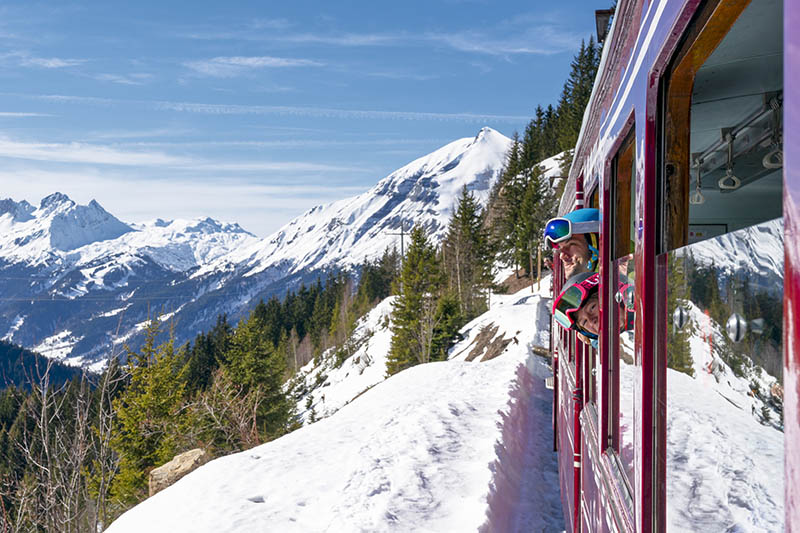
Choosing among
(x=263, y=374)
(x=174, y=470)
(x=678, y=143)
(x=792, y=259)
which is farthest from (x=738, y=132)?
(x=263, y=374)

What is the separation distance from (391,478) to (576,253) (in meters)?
4.10

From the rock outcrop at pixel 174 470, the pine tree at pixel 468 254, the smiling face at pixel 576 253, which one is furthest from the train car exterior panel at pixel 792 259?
the pine tree at pixel 468 254

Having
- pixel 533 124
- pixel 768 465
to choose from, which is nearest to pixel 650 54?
pixel 768 465

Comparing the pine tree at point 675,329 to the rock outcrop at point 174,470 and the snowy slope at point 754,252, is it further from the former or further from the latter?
the rock outcrop at point 174,470

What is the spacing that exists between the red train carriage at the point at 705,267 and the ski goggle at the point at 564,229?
0.71 metres

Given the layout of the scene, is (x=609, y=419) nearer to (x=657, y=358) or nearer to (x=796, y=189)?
(x=657, y=358)

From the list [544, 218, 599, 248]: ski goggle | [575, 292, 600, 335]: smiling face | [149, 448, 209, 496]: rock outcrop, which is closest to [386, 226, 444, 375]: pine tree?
[149, 448, 209, 496]: rock outcrop

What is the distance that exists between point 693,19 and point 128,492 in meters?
33.0

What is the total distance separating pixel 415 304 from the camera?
42062 millimetres

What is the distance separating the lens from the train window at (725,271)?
0.95 m

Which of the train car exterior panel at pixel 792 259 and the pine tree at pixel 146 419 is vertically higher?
the train car exterior panel at pixel 792 259

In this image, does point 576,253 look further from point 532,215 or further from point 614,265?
point 532,215

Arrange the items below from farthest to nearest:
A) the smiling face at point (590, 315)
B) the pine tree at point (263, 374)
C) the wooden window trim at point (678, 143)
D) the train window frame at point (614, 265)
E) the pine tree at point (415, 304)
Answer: the pine tree at point (415, 304)
the pine tree at point (263, 374)
the smiling face at point (590, 315)
the train window frame at point (614, 265)
the wooden window trim at point (678, 143)

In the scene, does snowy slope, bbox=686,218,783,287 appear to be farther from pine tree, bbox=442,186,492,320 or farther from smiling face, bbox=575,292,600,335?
pine tree, bbox=442,186,492,320
